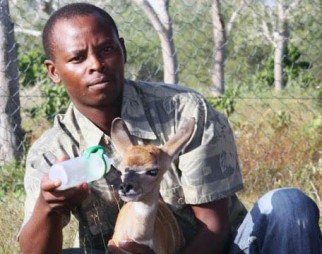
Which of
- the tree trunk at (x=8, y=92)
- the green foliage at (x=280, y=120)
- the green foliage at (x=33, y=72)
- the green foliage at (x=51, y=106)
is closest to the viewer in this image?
the tree trunk at (x=8, y=92)

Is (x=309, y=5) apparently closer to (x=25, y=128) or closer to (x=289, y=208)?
(x=25, y=128)

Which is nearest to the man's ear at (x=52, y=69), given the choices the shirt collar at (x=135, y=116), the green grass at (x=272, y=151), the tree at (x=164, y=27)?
the shirt collar at (x=135, y=116)

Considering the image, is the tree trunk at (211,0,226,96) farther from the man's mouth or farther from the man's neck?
the man's mouth

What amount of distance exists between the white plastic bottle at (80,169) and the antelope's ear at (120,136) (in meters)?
0.28

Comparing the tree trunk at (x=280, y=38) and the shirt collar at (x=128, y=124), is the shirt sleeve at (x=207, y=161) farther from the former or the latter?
the tree trunk at (x=280, y=38)

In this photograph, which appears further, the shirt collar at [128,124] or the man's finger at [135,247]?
the shirt collar at [128,124]

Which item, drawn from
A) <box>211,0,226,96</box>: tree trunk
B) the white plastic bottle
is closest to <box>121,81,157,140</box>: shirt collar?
the white plastic bottle

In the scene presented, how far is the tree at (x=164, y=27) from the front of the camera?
516cm

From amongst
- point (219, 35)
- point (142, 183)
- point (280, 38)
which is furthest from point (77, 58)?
point (280, 38)

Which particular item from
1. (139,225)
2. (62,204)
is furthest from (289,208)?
(62,204)

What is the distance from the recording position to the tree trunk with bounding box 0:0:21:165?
5039mm

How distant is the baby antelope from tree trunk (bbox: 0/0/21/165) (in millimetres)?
2228

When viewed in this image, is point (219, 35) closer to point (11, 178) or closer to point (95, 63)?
point (11, 178)

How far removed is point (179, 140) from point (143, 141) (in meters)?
0.29
